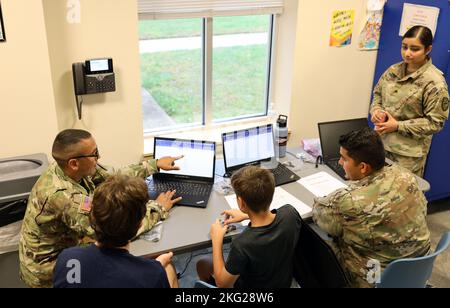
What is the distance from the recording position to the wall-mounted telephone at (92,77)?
280 centimetres

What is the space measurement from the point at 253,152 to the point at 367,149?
929 millimetres

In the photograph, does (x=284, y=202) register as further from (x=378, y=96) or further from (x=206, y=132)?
(x=206, y=132)

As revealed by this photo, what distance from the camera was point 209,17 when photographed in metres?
3.35

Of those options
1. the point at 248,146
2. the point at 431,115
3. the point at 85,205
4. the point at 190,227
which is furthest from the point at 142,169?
the point at 431,115

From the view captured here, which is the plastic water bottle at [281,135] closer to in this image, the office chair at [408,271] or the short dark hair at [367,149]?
the short dark hair at [367,149]

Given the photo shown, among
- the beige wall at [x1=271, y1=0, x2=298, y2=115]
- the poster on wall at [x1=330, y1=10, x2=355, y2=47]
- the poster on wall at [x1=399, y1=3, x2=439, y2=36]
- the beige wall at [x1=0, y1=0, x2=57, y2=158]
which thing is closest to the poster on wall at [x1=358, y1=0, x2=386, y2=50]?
the poster on wall at [x1=330, y1=10, x2=355, y2=47]

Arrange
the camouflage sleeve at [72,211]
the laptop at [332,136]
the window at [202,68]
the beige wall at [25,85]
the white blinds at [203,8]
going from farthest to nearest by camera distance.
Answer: the window at [202,68]
the white blinds at [203,8]
the laptop at [332,136]
the beige wall at [25,85]
the camouflage sleeve at [72,211]

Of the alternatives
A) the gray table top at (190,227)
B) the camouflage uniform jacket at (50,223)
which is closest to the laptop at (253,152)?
the gray table top at (190,227)

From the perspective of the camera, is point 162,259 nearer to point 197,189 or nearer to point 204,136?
point 197,189

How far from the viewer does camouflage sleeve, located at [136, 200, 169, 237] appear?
2.22 metres

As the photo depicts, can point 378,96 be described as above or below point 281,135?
above

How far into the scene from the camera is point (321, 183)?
107 inches

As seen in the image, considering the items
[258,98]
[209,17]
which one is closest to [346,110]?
[258,98]

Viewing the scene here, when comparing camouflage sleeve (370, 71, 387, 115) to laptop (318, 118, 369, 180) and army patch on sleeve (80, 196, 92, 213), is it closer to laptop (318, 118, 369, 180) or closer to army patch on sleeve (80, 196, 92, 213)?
laptop (318, 118, 369, 180)
